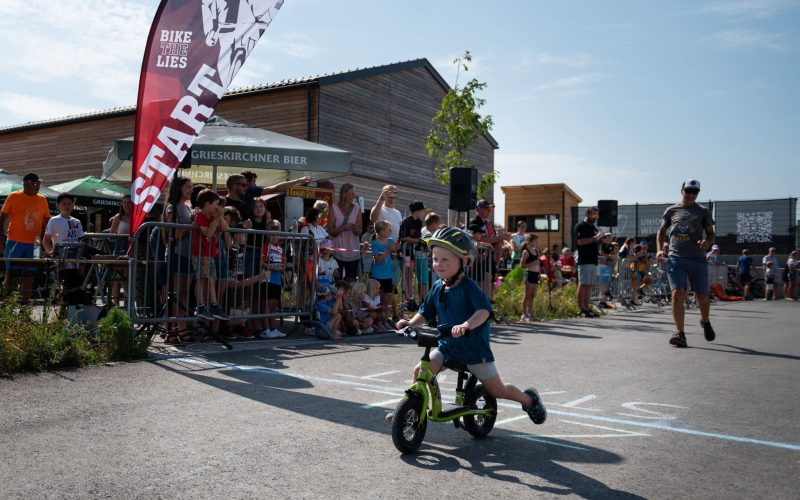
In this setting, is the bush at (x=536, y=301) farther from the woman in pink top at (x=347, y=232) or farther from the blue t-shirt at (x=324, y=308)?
the blue t-shirt at (x=324, y=308)

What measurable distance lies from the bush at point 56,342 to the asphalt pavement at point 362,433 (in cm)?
25

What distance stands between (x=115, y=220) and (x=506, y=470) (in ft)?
32.6

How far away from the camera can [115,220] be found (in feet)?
39.9

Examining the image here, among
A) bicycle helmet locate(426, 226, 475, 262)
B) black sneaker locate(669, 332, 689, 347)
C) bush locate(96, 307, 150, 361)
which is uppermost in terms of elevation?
bicycle helmet locate(426, 226, 475, 262)

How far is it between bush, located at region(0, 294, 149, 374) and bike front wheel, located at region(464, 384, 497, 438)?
13.2ft

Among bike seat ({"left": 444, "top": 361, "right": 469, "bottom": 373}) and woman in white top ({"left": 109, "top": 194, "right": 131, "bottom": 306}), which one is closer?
bike seat ({"left": 444, "top": 361, "right": 469, "bottom": 373})

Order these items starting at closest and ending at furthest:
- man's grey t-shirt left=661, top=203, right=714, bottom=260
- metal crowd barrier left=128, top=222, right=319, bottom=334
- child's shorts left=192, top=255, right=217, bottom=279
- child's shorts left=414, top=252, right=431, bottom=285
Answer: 1. metal crowd barrier left=128, top=222, right=319, bottom=334
2. child's shorts left=192, top=255, right=217, bottom=279
3. man's grey t-shirt left=661, top=203, right=714, bottom=260
4. child's shorts left=414, top=252, right=431, bottom=285

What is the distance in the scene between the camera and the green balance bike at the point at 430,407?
417 centimetres

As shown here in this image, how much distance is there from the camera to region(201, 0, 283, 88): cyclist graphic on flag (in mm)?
8188

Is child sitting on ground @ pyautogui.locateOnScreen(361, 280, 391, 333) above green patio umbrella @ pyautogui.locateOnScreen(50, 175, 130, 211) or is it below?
below

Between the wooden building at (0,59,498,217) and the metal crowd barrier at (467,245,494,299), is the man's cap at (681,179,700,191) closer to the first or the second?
the metal crowd barrier at (467,245,494,299)

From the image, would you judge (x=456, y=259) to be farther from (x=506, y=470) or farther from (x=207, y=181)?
(x=207, y=181)

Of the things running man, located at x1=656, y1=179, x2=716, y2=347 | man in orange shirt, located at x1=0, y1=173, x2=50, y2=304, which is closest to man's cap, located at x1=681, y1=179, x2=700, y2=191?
running man, located at x1=656, y1=179, x2=716, y2=347

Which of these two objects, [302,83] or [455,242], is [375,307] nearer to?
[455,242]
